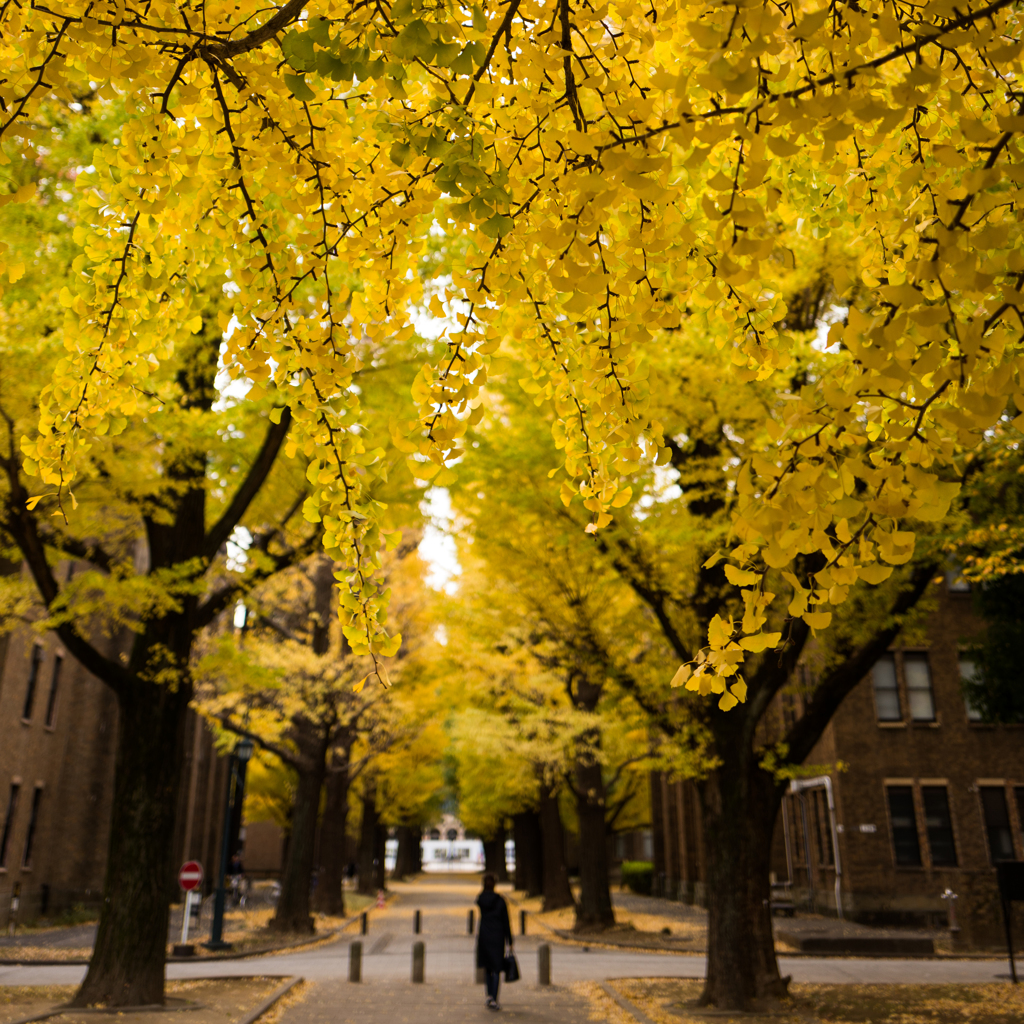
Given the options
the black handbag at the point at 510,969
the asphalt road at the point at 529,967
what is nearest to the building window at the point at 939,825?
the asphalt road at the point at 529,967

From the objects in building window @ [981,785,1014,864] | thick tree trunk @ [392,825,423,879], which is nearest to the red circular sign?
building window @ [981,785,1014,864]

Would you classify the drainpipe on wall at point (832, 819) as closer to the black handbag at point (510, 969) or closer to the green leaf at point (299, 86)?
the black handbag at point (510, 969)

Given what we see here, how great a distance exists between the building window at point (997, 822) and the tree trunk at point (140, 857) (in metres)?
23.6

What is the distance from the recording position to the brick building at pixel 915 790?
25.7 metres

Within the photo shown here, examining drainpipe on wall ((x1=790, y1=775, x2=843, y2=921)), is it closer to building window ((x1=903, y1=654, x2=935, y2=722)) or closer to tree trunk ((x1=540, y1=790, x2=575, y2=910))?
building window ((x1=903, y1=654, x2=935, y2=722))

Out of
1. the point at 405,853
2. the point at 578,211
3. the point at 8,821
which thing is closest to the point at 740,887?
the point at 578,211

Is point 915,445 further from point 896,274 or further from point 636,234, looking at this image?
point 636,234

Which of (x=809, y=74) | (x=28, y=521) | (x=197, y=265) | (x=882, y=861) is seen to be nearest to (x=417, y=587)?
(x=882, y=861)

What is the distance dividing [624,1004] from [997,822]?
1922cm

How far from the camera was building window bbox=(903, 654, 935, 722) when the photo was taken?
27.5 meters

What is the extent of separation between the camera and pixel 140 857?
10.8 meters

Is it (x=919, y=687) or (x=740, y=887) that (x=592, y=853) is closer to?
(x=919, y=687)

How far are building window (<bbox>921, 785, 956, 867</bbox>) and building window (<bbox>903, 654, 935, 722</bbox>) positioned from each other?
2080 mm

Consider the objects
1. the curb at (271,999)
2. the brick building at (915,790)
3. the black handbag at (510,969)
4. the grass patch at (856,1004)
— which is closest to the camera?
the curb at (271,999)
